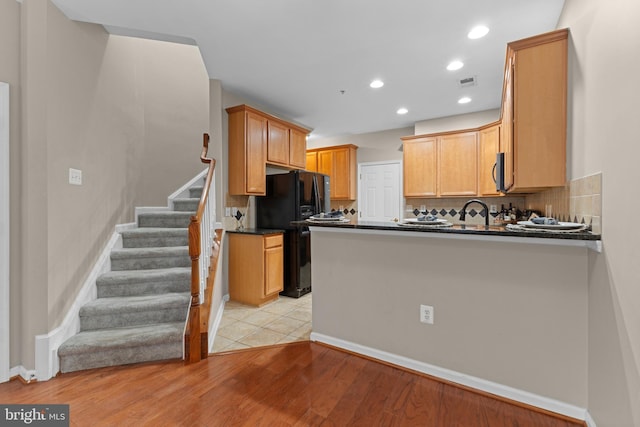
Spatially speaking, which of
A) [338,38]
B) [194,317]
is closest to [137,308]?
[194,317]

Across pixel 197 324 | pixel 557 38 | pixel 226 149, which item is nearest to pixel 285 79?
pixel 226 149

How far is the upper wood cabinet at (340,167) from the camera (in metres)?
5.73

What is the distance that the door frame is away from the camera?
195cm

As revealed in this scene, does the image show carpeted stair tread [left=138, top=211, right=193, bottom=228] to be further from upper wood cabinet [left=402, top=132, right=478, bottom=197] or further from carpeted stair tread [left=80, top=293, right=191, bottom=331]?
upper wood cabinet [left=402, top=132, right=478, bottom=197]

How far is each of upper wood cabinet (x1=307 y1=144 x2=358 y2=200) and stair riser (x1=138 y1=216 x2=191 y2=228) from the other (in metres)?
2.98

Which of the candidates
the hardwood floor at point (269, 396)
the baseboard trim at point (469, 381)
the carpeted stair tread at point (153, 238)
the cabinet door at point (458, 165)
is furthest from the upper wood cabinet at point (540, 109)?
the carpeted stair tread at point (153, 238)

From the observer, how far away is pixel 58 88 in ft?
7.27

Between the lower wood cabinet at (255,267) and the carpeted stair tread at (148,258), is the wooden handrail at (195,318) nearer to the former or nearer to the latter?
the carpeted stair tread at (148,258)

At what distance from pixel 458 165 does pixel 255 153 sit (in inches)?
121

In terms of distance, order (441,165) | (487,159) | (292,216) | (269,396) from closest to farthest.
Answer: (269,396)
(292,216)
(487,159)
(441,165)

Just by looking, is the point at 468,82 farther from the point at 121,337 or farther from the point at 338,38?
the point at 121,337

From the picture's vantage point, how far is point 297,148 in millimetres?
4676

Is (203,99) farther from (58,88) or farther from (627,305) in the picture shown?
(627,305)

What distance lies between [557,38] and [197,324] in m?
3.23
